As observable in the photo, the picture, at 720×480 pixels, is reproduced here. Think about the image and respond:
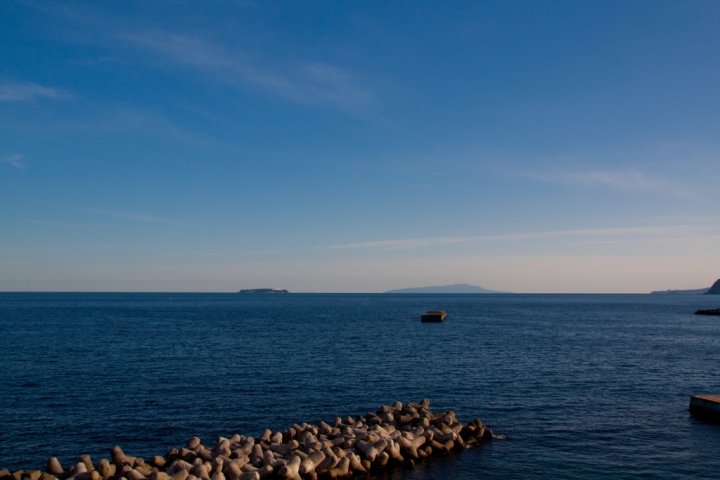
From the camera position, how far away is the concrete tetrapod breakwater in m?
20.6

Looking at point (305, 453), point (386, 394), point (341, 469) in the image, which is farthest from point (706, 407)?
point (305, 453)

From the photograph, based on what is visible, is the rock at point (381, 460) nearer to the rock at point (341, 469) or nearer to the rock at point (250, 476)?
the rock at point (341, 469)

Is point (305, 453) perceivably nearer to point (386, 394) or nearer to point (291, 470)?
point (291, 470)

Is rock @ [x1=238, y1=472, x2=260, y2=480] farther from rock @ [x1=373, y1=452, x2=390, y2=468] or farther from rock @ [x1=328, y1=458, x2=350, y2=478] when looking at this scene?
rock @ [x1=373, y1=452, x2=390, y2=468]

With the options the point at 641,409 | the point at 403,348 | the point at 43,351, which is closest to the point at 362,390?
the point at 641,409

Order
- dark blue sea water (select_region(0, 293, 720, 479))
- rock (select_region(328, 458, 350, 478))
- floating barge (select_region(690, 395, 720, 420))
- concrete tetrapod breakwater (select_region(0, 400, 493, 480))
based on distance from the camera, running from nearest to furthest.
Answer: concrete tetrapod breakwater (select_region(0, 400, 493, 480)), rock (select_region(328, 458, 350, 478)), dark blue sea water (select_region(0, 293, 720, 479)), floating barge (select_region(690, 395, 720, 420))

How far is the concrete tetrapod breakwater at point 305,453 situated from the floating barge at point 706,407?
14.4m

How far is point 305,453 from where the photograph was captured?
23219mm

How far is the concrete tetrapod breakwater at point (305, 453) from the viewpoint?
2058 centimetres

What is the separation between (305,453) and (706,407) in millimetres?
25020

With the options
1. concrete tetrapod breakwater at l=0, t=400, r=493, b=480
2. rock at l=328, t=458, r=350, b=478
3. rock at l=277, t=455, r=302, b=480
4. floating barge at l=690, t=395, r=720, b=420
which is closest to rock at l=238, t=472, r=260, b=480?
concrete tetrapod breakwater at l=0, t=400, r=493, b=480

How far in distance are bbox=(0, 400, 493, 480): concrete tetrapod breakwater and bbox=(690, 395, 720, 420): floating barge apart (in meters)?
14.4

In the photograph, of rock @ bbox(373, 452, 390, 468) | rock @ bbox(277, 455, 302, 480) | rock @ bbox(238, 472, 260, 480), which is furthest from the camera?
rock @ bbox(373, 452, 390, 468)

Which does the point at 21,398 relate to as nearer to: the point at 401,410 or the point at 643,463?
the point at 401,410
